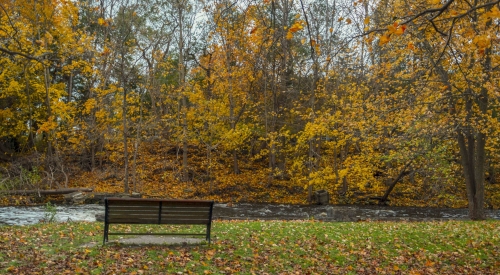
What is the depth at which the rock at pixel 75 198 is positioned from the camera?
21809mm

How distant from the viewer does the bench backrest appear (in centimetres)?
791

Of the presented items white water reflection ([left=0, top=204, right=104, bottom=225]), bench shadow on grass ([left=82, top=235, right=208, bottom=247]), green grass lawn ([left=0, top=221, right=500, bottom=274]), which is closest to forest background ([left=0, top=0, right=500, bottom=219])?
white water reflection ([left=0, top=204, right=104, bottom=225])

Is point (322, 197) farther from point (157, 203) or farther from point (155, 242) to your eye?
point (157, 203)

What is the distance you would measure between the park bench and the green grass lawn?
1.59 feet

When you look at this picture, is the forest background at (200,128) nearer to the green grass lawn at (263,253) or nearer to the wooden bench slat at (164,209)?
the green grass lawn at (263,253)

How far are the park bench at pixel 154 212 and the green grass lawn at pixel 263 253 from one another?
0.49 meters

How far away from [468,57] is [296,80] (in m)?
15.3

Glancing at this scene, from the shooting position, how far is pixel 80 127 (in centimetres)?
2905

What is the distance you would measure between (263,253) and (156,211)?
6.94 ft

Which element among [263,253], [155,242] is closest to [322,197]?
[263,253]

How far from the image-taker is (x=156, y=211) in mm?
8180

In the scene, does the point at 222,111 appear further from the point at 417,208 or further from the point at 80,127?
the point at 417,208

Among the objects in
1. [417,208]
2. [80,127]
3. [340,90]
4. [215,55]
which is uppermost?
[215,55]

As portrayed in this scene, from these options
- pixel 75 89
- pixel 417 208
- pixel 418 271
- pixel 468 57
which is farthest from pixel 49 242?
pixel 75 89
